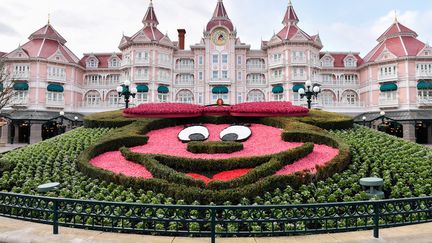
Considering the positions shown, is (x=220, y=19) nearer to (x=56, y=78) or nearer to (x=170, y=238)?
(x=56, y=78)

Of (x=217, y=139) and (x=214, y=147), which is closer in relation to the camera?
(x=214, y=147)

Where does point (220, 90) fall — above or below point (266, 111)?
above

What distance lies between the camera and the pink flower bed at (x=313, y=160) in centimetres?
1086

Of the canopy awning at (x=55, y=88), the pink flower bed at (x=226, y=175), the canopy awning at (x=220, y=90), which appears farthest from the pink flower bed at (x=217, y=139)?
the canopy awning at (x=55, y=88)

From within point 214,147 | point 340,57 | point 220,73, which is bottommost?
point 214,147

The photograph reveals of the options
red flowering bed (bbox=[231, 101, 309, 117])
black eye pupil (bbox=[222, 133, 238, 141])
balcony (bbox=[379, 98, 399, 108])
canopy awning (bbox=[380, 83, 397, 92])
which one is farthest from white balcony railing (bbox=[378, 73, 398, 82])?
black eye pupil (bbox=[222, 133, 238, 141])

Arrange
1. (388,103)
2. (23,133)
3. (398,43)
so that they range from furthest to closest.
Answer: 1. (398,43)
2. (388,103)
3. (23,133)

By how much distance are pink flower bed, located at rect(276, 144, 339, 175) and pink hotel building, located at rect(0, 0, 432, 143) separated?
29.0 m

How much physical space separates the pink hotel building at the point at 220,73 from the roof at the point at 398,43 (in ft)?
0.46

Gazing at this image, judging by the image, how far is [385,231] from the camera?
21.9 feet

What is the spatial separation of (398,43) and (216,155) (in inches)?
1675

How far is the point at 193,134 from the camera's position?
15.4m

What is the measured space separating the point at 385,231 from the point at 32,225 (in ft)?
26.8

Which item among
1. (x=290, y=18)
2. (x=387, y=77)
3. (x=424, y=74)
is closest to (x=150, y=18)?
(x=290, y=18)
